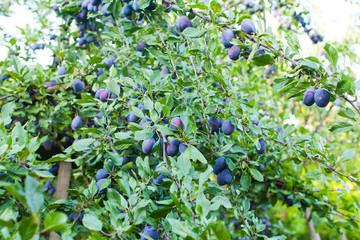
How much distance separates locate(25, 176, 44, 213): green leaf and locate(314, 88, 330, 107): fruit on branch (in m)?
0.83

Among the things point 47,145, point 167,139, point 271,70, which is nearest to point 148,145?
point 167,139

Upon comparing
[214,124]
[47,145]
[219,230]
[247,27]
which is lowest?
[47,145]

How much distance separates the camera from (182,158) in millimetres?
819

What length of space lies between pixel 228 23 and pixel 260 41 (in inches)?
6.1

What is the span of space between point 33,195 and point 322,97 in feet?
2.77

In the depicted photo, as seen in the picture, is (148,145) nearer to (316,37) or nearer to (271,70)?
(271,70)

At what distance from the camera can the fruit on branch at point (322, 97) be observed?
867mm

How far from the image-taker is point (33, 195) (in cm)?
42

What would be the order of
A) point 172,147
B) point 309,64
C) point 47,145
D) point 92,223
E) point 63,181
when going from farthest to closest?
point 47,145 → point 63,181 → point 172,147 → point 309,64 → point 92,223

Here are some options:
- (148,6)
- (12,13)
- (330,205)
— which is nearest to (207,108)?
(148,6)

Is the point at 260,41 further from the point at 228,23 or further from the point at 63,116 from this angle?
the point at 63,116

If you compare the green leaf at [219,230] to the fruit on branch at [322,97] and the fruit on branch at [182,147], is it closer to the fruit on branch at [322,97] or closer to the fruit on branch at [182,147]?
the fruit on branch at [182,147]

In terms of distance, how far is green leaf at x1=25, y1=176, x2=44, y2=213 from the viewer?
1.37 ft

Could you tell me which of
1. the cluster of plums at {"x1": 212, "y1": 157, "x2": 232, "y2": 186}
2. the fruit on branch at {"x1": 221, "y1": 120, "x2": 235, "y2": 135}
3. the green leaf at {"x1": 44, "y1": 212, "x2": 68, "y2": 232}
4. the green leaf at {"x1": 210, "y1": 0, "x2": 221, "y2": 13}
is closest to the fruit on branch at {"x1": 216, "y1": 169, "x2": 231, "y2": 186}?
the cluster of plums at {"x1": 212, "y1": 157, "x2": 232, "y2": 186}
